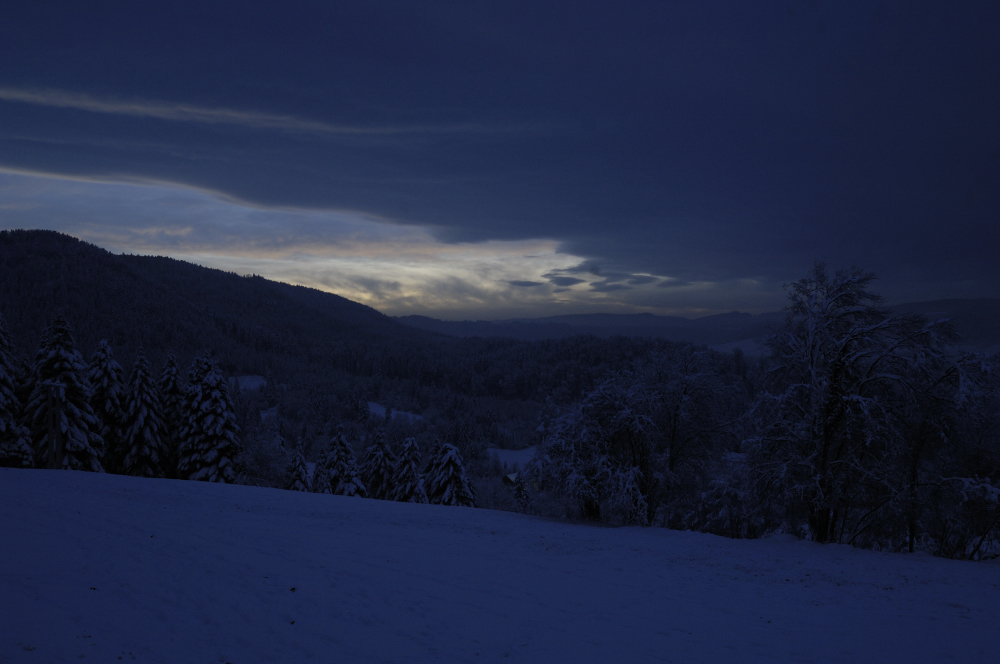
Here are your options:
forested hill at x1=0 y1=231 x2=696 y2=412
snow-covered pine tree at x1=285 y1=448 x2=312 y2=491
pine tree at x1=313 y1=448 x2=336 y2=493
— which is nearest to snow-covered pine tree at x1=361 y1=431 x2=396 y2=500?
pine tree at x1=313 y1=448 x2=336 y2=493

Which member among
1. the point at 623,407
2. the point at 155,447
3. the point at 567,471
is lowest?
the point at 155,447

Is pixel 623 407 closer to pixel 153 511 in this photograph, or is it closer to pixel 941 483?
pixel 941 483

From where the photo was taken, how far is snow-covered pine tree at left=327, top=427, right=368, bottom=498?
36.9 meters

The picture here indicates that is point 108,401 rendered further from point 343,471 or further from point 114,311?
point 114,311

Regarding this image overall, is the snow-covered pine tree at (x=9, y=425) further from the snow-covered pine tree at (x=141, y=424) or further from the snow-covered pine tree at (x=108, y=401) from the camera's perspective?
the snow-covered pine tree at (x=141, y=424)

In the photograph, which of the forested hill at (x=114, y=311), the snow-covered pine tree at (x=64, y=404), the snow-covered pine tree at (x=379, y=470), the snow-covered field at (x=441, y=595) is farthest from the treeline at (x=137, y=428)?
the forested hill at (x=114, y=311)

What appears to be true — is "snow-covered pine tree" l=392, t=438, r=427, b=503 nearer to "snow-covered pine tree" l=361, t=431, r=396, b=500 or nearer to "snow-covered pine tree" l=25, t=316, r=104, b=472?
"snow-covered pine tree" l=361, t=431, r=396, b=500

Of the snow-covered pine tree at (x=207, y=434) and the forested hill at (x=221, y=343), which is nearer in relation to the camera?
the snow-covered pine tree at (x=207, y=434)

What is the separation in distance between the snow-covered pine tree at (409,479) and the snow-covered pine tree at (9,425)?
71.8ft

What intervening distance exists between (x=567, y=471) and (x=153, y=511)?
1606cm

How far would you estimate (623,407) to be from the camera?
902 inches

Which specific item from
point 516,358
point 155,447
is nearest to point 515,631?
point 155,447

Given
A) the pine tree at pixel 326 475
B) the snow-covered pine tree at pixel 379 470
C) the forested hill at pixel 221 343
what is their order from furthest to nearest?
the forested hill at pixel 221 343 → the snow-covered pine tree at pixel 379 470 → the pine tree at pixel 326 475

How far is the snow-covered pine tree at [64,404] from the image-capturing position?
28844 millimetres
